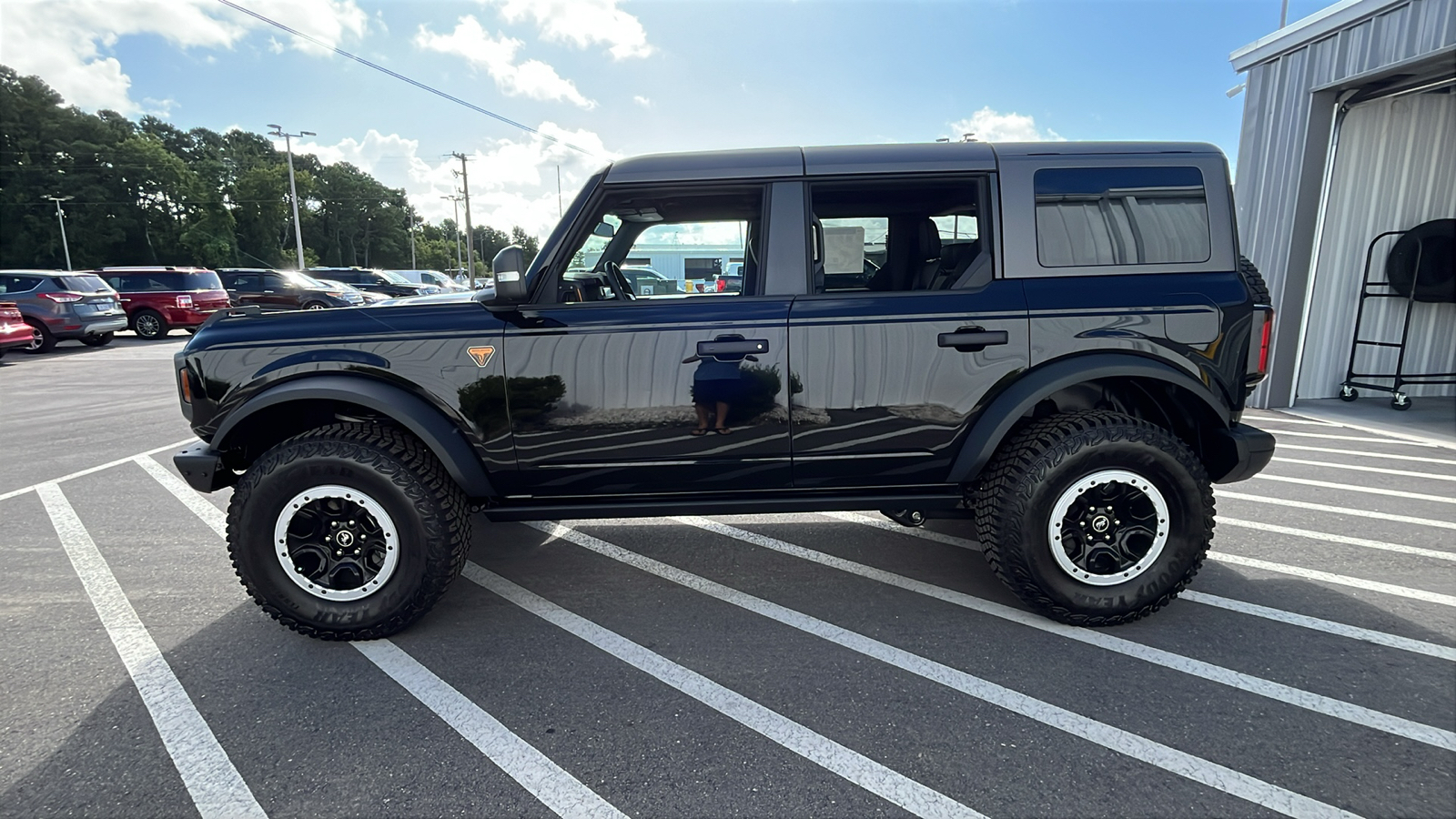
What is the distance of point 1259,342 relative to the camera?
3004 millimetres

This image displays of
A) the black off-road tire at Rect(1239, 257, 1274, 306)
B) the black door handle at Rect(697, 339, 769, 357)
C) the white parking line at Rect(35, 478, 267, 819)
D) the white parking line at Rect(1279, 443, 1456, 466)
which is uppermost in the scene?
the black off-road tire at Rect(1239, 257, 1274, 306)

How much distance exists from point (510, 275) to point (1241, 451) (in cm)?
319

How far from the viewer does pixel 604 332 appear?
115 inches

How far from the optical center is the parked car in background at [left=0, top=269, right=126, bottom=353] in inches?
558

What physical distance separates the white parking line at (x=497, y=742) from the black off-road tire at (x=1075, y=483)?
194cm

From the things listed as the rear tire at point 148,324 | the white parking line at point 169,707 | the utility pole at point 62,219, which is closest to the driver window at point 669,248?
the white parking line at point 169,707

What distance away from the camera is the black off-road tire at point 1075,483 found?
9.67 ft

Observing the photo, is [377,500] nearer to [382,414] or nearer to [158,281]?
[382,414]

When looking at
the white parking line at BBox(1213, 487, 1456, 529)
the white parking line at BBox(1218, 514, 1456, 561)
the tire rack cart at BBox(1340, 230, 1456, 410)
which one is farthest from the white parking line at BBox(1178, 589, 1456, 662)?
the tire rack cart at BBox(1340, 230, 1456, 410)

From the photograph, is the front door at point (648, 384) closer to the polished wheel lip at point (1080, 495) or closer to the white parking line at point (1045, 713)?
the white parking line at point (1045, 713)

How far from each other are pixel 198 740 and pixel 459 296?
1.99 metres

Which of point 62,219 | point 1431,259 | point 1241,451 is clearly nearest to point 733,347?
point 1241,451

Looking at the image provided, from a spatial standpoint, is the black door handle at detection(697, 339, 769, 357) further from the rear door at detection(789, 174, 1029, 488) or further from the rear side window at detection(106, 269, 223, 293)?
the rear side window at detection(106, 269, 223, 293)

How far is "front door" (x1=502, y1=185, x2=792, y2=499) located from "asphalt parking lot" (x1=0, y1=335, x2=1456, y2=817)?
72 centimetres
